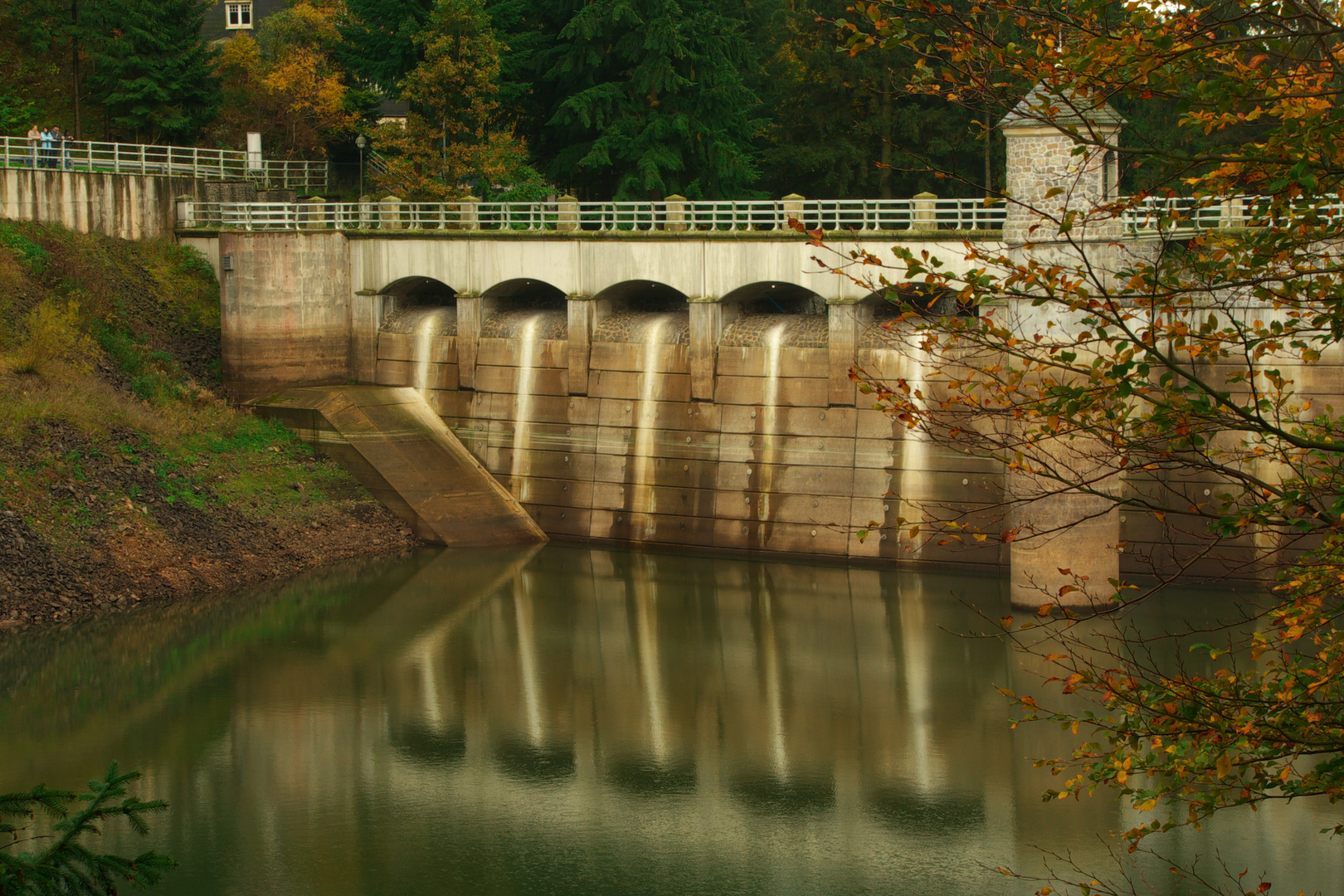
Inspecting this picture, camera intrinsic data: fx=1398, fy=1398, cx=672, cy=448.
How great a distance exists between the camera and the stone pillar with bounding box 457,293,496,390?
38.2 metres

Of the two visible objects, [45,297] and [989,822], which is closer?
[989,822]

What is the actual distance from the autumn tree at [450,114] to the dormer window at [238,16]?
26.4 metres

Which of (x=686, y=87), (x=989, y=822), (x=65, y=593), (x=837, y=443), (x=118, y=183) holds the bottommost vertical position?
(x=989, y=822)

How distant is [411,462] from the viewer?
3703cm

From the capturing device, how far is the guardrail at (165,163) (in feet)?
131

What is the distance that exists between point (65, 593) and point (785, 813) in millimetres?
16700

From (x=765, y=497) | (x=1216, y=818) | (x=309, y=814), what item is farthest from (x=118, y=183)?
(x=1216, y=818)

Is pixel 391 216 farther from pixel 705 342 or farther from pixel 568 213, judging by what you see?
pixel 705 342

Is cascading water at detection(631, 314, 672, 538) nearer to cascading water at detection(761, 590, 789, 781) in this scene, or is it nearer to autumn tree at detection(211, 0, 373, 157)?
cascading water at detection(761, 590, 789, 781)

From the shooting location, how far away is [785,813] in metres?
19.4

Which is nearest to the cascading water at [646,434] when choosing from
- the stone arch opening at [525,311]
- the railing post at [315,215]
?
the stone arch opening at [525,311]

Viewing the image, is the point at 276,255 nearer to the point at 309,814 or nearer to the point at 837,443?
the point at 837,443

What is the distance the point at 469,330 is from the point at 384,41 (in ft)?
49.5

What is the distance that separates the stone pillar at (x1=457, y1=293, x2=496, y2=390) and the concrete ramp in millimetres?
1617
